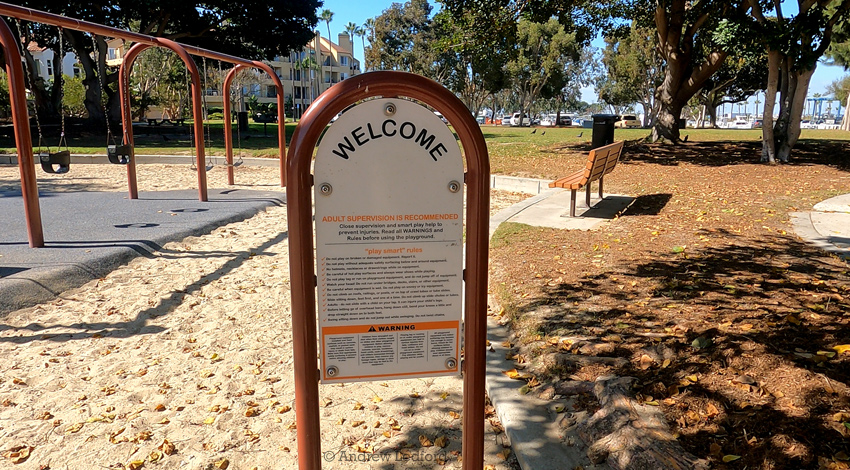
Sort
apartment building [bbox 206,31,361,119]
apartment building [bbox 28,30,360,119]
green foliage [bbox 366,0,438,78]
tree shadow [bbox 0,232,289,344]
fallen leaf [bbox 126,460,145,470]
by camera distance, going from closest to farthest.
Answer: fallen leaf [bbox 126,460,145,470] → tree shadow [bbox 0,232,289,344] → green foliage [bbox 366,0,438,78] → apartment building [bbox 28,30,360,119] → apartment building [bbox 206,31,361,119]

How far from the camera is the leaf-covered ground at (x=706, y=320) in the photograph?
8.96ft

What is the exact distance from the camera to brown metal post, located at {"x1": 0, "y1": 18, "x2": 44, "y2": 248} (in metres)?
6.05

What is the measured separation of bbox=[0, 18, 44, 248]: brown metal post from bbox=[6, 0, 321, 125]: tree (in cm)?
1885

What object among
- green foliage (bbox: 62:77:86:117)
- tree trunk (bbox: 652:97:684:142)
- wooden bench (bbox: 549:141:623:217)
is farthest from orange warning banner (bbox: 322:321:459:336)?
green foliage (bbox: 62:77:86:117)

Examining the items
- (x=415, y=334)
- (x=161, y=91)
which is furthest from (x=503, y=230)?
(x=161, y=91)

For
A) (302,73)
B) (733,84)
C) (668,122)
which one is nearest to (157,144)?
(668,122)

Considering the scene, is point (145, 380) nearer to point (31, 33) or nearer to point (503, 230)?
point (503, 230)

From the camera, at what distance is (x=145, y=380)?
370 centimetres

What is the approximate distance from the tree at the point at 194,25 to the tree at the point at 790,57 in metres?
19.6

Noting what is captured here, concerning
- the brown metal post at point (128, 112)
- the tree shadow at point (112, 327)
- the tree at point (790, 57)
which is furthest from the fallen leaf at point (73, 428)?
the tree at point (790, 57)

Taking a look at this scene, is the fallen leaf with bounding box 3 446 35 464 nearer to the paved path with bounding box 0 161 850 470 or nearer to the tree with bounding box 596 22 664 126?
the paved path with bounding box 0 161 850 470

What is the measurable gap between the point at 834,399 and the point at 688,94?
17.1 meters

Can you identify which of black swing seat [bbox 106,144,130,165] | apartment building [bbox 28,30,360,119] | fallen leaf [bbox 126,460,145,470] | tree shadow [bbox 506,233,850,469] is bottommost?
fallen leaf [bbox 126,460,145,470]

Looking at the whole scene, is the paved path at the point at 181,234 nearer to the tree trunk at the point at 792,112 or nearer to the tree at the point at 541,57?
the tree trunk at the point at 792,112
